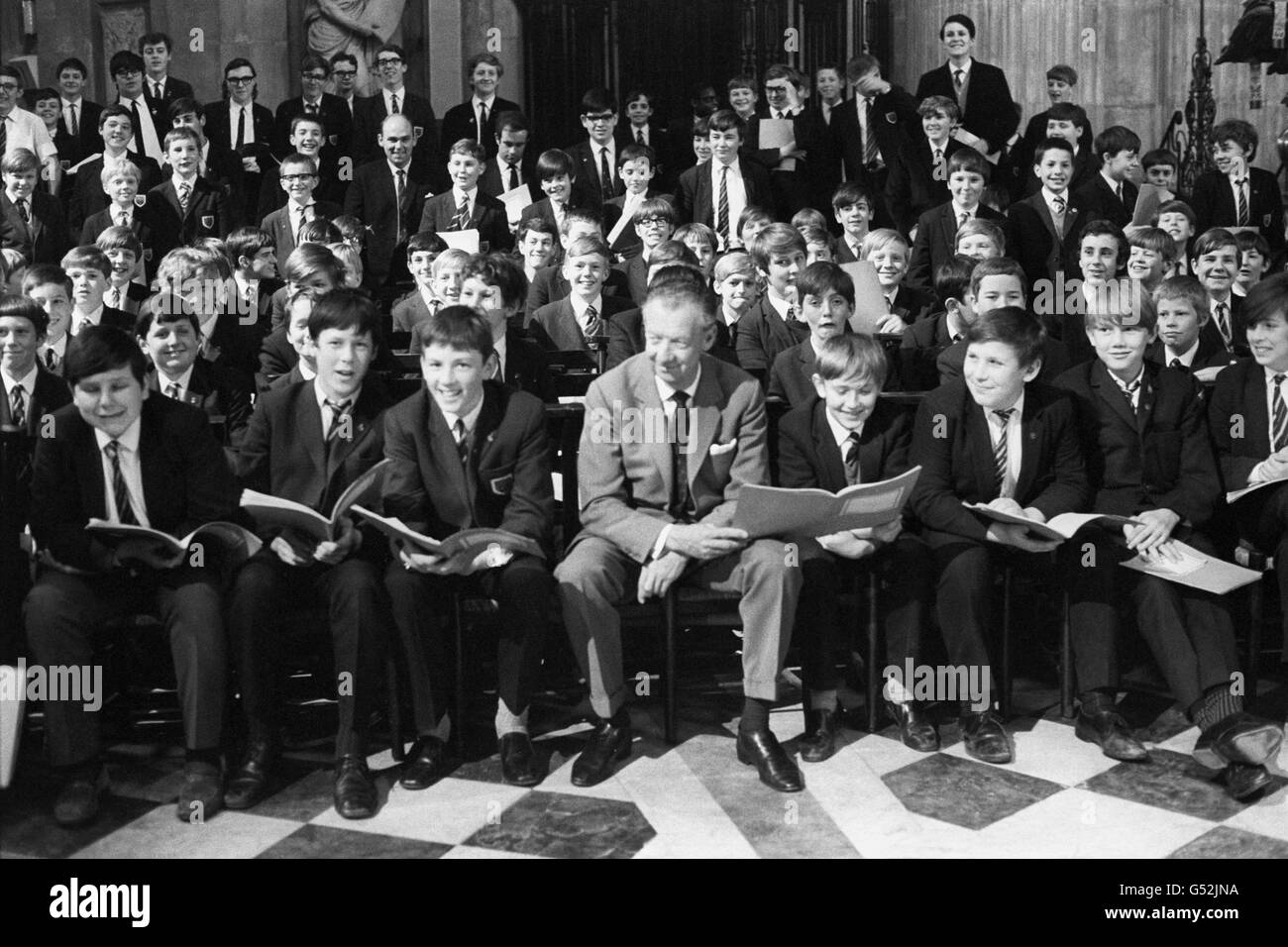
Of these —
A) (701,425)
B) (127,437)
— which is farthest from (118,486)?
(701,425)

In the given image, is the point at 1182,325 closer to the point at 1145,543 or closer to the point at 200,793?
the point at 1145,543

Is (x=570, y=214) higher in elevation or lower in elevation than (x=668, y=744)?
higher

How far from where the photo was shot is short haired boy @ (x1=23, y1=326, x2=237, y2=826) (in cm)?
343

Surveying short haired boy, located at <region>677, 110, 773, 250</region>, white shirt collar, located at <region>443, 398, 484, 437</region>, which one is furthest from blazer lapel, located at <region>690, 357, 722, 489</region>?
short haired boy, located at <region>677, 110, 773, 250</region>

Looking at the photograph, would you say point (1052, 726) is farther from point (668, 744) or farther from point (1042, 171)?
point (1042, 171)

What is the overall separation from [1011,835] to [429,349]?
182 centimetres

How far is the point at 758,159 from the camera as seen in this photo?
7555 mm

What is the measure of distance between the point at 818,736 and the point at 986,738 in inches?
16.5

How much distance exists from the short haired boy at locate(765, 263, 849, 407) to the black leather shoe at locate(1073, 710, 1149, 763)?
1227 millimetres

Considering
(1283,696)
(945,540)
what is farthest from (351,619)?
(1283,696)

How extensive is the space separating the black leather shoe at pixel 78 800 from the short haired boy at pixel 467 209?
3.58 meters

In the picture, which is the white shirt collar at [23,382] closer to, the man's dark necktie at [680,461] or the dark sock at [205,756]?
the dark sock at [205,756]

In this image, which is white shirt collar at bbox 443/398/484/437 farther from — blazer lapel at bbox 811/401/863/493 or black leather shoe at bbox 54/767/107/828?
black leather shoe at bbox 54/767/107/828

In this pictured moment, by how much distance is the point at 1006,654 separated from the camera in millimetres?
3986
